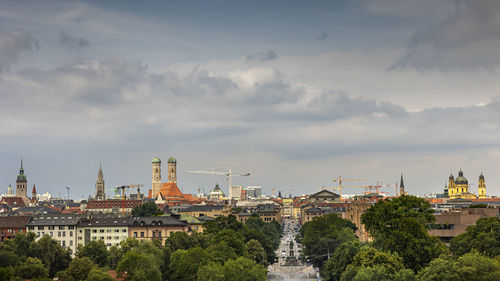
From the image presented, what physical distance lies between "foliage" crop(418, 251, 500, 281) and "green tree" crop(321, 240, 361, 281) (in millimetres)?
36980

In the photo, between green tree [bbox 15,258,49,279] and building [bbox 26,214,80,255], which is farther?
building [bbox 26,214,80,255]

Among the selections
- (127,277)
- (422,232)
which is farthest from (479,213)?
(127,277)

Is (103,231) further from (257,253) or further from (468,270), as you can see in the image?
(468,270)

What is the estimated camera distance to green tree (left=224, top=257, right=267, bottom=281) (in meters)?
109

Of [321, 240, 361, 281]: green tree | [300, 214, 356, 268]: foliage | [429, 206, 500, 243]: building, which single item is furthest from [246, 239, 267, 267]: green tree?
[429, 206, 500, 243]: building

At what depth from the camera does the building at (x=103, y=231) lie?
17850 cm

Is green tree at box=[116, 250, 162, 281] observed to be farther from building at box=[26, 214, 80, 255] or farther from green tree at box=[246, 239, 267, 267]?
building at box=[26, 214, 80, 255]

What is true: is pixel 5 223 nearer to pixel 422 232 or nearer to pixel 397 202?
pixel 397 202

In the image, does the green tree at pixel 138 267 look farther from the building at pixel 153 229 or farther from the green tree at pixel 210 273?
the building at pixel 153 229

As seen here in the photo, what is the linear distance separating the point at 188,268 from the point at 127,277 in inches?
464

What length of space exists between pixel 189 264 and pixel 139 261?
30.2 feet

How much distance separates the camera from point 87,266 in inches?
4434

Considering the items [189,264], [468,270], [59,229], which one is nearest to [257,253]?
[189,264]

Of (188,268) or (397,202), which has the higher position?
(397,202)
